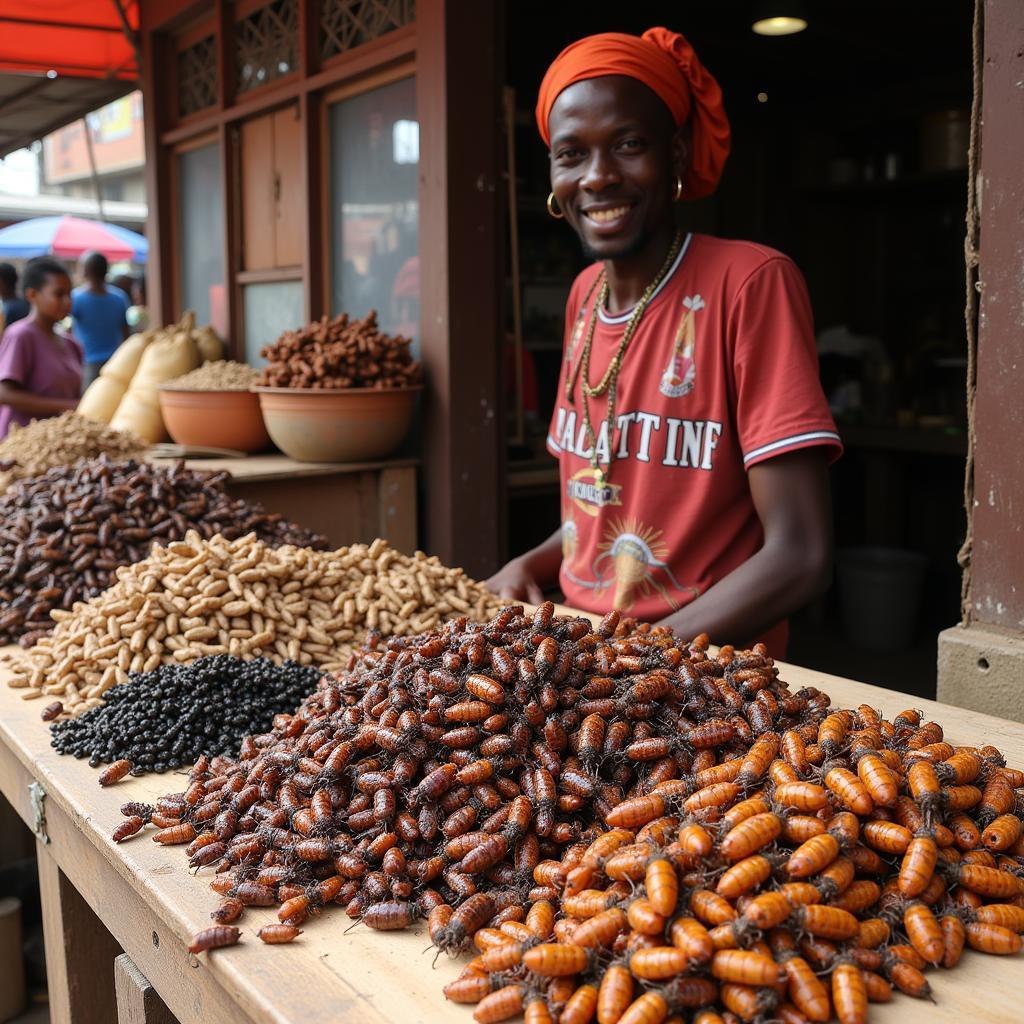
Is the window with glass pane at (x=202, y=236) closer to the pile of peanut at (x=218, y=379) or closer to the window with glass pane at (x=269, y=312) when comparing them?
the window with glass pane at (x=269, y=312)

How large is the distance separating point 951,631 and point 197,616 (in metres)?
1.69

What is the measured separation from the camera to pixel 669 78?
2.43m

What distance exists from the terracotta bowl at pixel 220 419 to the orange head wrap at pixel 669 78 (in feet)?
8.71

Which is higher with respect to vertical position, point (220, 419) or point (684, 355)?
point (684, 355)

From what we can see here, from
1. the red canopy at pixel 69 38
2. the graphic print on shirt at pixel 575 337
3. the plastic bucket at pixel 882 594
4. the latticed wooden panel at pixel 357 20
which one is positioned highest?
the red canopy at pixel 69 38

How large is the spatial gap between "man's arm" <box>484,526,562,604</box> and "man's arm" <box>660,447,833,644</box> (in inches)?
27.6

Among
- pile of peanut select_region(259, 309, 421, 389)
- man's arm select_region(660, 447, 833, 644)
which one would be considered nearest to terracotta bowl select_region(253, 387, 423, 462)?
pile of peanut select_region(259, 309, 421, 389)

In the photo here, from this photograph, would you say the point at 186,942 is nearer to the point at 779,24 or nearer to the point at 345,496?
the point at 345,496

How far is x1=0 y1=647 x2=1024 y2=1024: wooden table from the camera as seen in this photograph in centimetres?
118

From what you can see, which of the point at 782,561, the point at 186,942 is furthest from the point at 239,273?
the point at 186,942

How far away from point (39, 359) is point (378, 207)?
2520 millimetres

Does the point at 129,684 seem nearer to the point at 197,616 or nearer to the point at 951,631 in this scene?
the point at 197,616

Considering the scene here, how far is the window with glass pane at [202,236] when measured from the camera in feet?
20.8

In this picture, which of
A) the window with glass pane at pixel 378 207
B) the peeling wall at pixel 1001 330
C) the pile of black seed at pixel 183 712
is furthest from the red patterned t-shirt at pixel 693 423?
the window with glass pane at pixel 378 207
